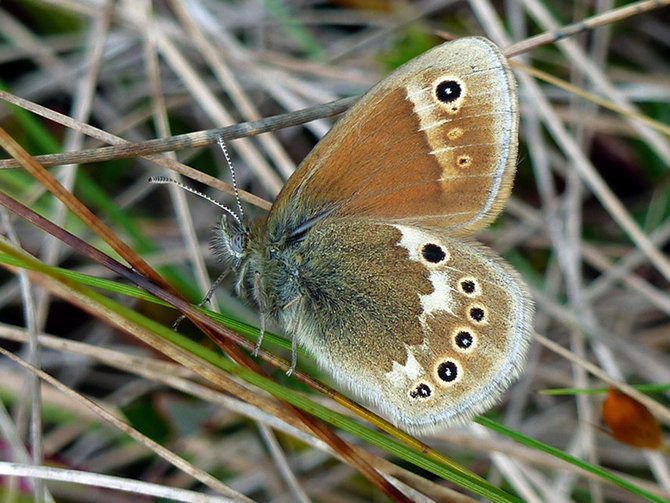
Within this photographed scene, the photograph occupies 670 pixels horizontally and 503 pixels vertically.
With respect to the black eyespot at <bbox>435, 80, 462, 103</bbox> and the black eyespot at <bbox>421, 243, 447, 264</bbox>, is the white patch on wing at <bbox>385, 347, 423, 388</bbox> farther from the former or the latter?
the black eyespot at <bbox>435, 80, 462, 103</bbox>

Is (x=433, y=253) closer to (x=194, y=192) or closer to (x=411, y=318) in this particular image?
(x=411, y=318)

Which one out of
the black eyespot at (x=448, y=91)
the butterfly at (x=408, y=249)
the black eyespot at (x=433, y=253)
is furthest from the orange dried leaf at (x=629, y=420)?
the black eyespot at (x=448, y=91)

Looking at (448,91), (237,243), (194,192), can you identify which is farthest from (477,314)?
(194,192)

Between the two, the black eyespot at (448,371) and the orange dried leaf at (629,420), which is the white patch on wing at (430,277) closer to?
the black eyespot at (448,371)

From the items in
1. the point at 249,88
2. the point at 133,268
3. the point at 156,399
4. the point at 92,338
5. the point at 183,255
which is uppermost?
the point at 249,88

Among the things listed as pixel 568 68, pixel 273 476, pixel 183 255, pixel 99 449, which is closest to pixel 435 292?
pixel 273 476

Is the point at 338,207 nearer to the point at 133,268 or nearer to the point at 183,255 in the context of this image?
the point at 133,268
